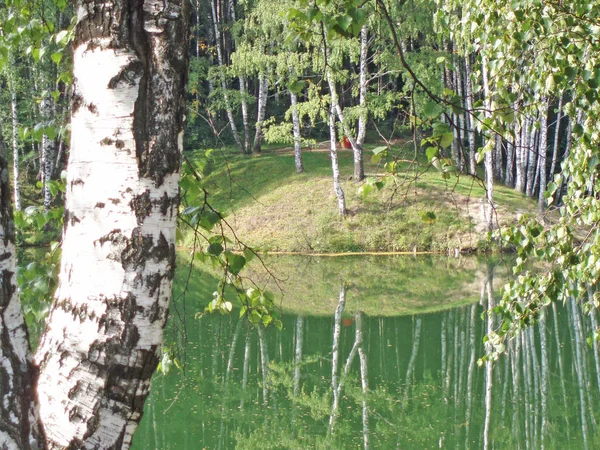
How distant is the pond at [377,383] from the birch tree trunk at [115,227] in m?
2.66

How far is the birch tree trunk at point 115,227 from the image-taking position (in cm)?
136

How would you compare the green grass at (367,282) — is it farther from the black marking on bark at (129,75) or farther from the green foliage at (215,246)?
the black marking on bark at (129,75)

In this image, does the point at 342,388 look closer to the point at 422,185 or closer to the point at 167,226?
the point at 167,226

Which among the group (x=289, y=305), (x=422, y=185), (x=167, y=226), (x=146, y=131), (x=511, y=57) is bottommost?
(x=289, y=305)

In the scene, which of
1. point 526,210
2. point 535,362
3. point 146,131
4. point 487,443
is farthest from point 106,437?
point 526,210

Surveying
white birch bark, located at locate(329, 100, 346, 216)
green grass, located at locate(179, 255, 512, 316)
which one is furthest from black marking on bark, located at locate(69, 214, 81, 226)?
white birch bark, located at locate(329, 100, 346, 216)

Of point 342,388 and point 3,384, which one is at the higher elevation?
point 3,384

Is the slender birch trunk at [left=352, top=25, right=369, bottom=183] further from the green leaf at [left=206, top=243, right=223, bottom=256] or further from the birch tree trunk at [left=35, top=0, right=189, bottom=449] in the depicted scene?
the birch tree trunk at [left=35, top=0, right=189, bottom=449]

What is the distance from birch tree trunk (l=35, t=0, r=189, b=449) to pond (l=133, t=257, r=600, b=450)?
266cm

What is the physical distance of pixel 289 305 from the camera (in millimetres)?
12039

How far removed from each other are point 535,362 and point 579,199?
6108mm

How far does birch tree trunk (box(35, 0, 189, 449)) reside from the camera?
1356 mm

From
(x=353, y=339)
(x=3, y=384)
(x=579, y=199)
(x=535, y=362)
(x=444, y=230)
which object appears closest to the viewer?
(x=3, y=384)

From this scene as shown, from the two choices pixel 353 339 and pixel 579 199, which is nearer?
pixel 579 199
